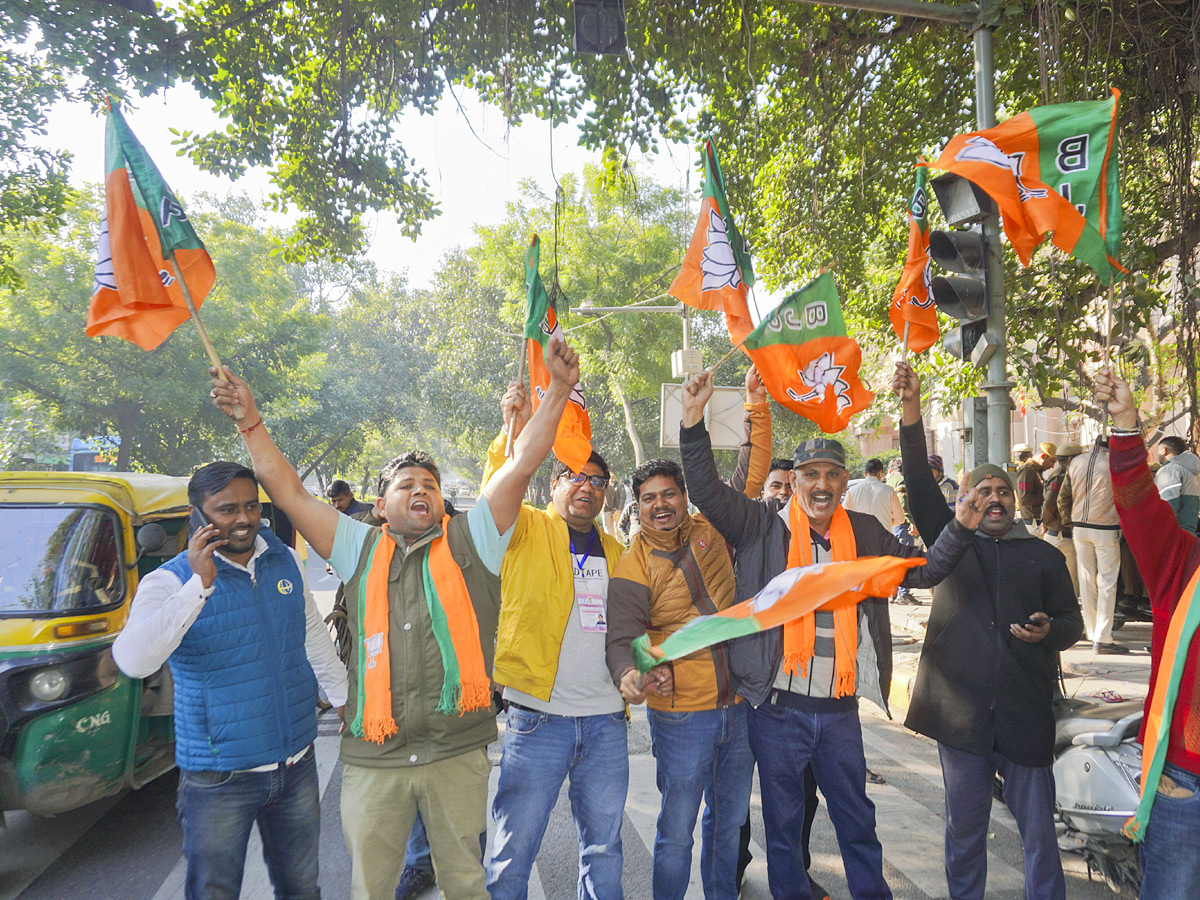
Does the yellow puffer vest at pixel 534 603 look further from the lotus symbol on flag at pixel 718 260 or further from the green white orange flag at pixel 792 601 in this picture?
the lotus symbol on flag at pixel 718 260

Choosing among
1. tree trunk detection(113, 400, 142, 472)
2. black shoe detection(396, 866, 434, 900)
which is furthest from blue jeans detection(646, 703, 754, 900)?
tree trunk detection(113, 400, 142, 472)

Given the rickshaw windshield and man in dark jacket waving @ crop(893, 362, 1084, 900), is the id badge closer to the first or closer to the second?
man in dark jacket waving @ crop(893, 362, 1084, 900)

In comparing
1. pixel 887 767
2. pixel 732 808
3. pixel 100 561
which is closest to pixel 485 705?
pixel 732 808

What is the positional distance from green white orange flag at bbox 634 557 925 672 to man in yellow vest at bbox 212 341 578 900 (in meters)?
0.65

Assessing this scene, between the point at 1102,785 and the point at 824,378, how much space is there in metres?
2.18

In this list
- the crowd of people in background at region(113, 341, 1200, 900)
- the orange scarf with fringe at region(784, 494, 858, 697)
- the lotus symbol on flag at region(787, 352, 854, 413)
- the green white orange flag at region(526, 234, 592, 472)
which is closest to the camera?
the crowd of people in background at region(113, 341, 1200, 900)

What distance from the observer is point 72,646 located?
4.01 metres

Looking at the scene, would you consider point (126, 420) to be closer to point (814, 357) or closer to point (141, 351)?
point (141, 351)

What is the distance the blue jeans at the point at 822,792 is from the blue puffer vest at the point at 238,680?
1856mm

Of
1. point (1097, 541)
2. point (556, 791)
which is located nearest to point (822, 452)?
point (556, 791)

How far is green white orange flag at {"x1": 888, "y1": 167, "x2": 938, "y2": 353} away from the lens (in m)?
4.82

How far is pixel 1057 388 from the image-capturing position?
8.30m

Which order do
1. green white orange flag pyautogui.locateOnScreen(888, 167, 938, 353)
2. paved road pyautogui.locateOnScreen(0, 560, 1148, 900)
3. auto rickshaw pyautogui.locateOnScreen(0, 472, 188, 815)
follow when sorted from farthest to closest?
green white orange flag pyautogui.locateOnScreen(888, 167, 938, 353), paved road pyautogui.locateOnScreen(0, 560, 1148, 900), auto rickshaw pyautogui.locateOnScreen(0, 472, 188, 815)

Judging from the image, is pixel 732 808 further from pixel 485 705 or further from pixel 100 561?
pixel 100 561
